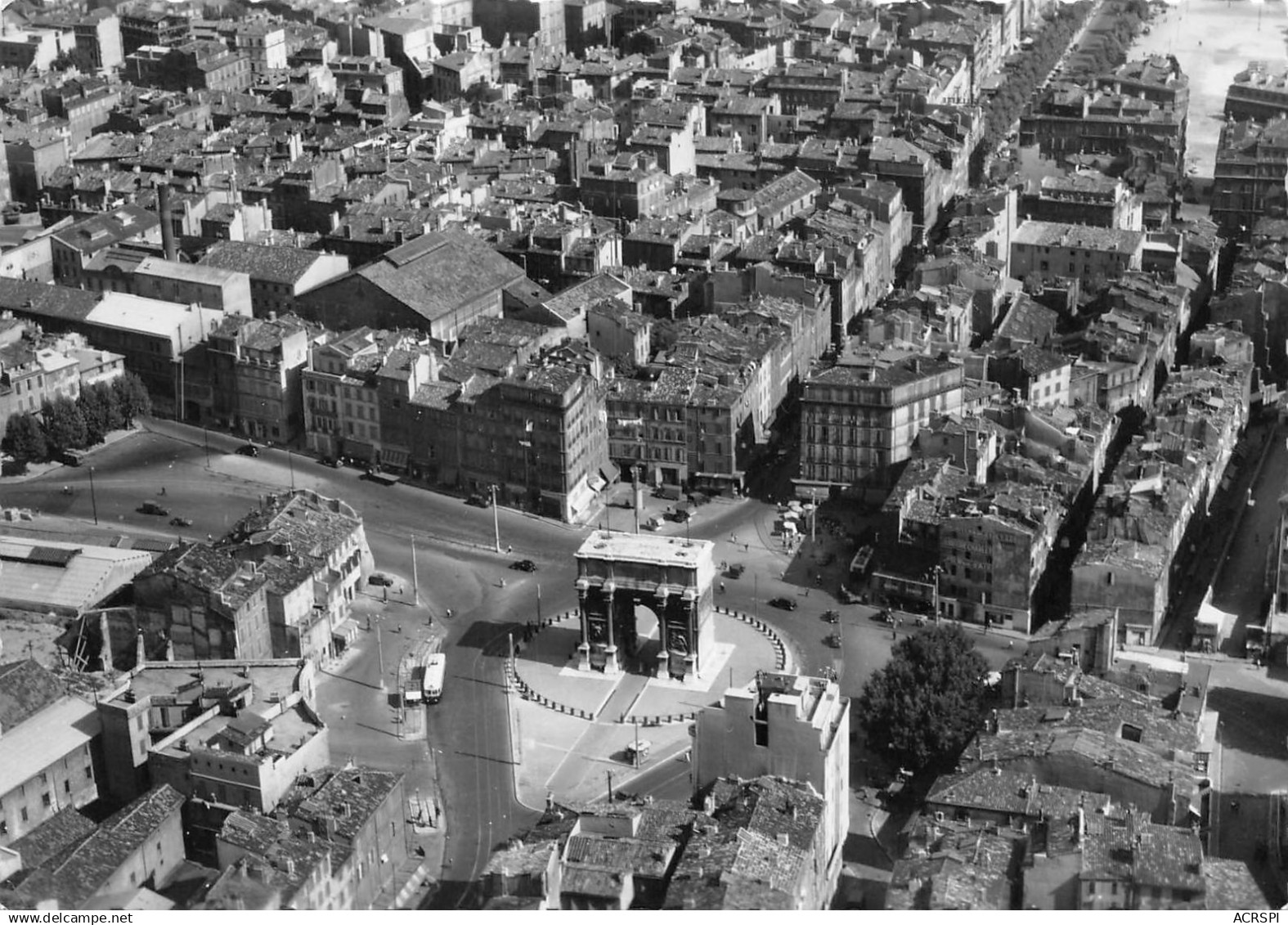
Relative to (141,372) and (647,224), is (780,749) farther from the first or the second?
(647,224)

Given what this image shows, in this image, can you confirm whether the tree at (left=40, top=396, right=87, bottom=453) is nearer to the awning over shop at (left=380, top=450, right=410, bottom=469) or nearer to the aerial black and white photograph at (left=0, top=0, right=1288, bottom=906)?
the aerial black and white photograph at (left=0, top=0, right=1288, bottom=906)

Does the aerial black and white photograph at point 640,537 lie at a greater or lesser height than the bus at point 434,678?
greater

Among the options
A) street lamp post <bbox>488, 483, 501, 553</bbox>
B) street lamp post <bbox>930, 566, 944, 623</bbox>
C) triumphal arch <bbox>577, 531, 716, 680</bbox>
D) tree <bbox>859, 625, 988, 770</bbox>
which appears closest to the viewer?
tree <bbox>859, 625, 988, 770</bbox>

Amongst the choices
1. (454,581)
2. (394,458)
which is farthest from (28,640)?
(394,458)

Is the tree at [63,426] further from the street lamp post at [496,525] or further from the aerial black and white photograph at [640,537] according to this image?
the street lamp post at [496,525]

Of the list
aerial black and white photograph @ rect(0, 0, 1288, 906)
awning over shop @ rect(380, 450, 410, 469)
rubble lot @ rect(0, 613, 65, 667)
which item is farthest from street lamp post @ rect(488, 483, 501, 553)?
rubble lot @ rect(0, 613, 65, 667)

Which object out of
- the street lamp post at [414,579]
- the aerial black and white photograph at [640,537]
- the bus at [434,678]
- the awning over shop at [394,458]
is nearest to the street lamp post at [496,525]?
the aerial black and white photograph at [640,537]
